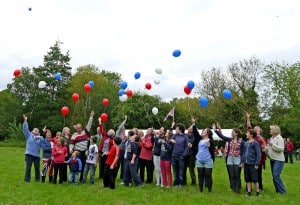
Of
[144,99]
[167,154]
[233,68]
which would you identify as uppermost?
[233,68]

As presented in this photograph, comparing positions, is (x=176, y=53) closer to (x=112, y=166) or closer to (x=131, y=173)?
(x=131, y=173)

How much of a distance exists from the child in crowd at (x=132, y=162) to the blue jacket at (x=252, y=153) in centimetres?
322

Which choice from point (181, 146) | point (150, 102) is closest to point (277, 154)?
point (181, 146)

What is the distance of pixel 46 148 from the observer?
1178 cm

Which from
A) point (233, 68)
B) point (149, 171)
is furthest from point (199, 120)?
point (149, 171)

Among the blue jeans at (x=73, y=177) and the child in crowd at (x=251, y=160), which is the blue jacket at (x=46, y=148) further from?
the child in crowd at (x=251, y=160)

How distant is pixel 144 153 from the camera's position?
1191 cm

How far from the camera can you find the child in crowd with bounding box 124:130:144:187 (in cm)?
1110

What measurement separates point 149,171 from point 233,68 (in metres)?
34.6

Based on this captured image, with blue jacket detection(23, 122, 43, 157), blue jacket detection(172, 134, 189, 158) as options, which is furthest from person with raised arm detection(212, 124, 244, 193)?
blue jacket detection(23, 122, 43, 157)

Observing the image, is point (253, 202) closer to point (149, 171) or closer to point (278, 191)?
point (278, 191)

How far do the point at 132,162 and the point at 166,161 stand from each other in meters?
0.99

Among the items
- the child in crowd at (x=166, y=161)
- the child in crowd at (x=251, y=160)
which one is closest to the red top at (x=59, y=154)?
the child in crowd at (x=166, y=161)

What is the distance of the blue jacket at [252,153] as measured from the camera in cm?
942
